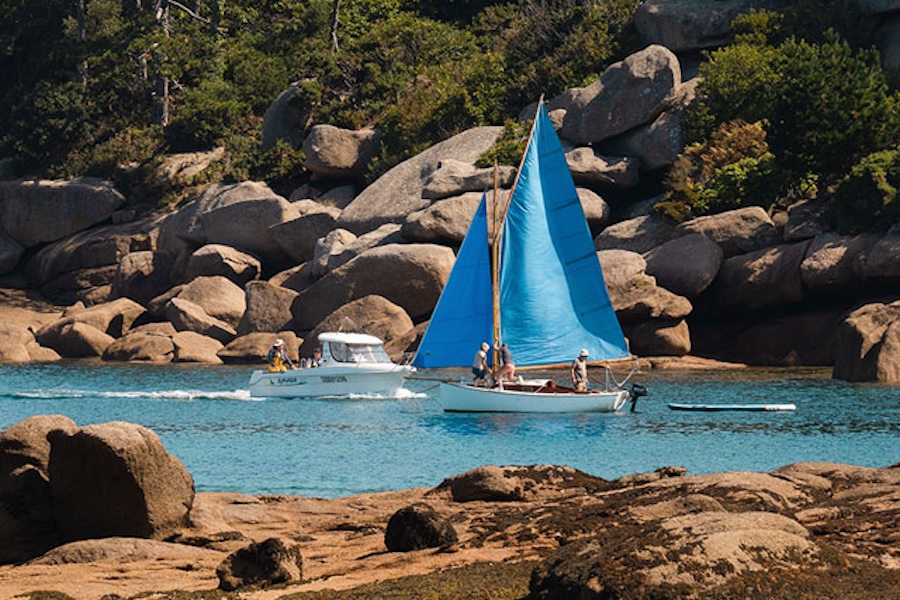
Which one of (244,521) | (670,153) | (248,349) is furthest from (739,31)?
(244,521)

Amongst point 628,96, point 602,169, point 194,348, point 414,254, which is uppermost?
point 628,96

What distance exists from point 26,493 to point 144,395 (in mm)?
26353

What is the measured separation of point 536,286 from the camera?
41.0 m

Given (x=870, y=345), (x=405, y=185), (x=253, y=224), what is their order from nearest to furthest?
(x=870, y=345) < (x=405, y=185) < (x=253, y=224)

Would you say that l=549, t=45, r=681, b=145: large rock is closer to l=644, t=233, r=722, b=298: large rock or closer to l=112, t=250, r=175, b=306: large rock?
l=644, t=233, r=722, b=298: large rock

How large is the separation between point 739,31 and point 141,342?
29416mm

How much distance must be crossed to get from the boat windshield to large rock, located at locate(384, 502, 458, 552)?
30.4 meters

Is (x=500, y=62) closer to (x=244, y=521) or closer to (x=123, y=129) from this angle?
(x=123, y=129)

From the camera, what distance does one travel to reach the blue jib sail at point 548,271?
134 feet

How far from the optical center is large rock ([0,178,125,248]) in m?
73.5

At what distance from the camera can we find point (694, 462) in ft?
93.6

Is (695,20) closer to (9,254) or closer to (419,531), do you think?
(9,254)

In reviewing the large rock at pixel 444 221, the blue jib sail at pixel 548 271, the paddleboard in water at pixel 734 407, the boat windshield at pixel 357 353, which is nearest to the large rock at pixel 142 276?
the large rock at pixel 444 221

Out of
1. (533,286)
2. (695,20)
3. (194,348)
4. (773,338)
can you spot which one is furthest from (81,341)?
(695,20)
